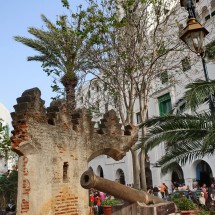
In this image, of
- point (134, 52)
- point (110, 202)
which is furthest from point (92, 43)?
point (110, 202)

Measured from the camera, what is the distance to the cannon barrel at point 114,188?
5.42 metres

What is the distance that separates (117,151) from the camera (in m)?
9.84

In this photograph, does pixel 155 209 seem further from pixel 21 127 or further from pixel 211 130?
pixel 21 127

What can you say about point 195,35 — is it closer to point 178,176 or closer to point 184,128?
point 184,128

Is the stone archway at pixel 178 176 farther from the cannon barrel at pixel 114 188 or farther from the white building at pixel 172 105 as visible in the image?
the cannon barrel at pixel 114 188

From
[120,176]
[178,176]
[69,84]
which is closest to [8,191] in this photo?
[69,84]

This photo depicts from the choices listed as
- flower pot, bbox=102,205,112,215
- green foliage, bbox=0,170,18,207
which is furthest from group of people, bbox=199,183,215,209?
green foliage, bbox=0,170,18,207

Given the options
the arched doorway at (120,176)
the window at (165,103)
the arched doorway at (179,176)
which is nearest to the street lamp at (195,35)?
the arched doorway at (179,176)

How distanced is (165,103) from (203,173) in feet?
18.6

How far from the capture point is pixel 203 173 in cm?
2138

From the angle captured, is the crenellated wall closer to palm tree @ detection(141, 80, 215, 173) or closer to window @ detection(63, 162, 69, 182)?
window @ detection(63, 162, 69, 182)

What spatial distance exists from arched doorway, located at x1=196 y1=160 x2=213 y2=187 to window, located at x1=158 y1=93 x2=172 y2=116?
4479 millimetres

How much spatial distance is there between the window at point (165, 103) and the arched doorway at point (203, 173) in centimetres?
448

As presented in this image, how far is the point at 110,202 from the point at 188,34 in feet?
30.2
